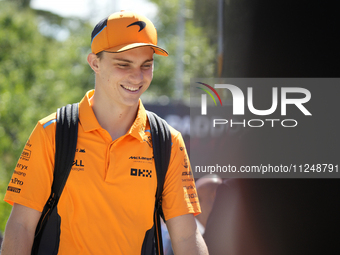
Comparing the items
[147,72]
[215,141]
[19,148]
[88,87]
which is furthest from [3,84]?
[147,72]

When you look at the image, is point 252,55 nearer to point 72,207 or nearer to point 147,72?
point 147,72

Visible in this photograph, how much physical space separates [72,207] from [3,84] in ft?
26.1

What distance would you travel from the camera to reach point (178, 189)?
1.84 m

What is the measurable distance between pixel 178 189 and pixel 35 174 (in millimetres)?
654

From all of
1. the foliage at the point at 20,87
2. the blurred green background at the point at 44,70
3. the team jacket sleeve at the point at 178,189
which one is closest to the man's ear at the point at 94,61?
the team jacket sleeve at the point at 178,189

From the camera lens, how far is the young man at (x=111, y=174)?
5.44ft

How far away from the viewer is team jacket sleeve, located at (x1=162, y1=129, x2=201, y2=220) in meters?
1.83

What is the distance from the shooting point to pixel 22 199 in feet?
5.34

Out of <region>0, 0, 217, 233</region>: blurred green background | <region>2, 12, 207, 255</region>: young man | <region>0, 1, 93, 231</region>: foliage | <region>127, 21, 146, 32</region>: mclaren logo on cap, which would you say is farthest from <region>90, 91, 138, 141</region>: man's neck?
<region>0, 1, 93, 231</region>: foliage

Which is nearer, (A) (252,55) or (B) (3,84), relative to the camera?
(A) (252,55)

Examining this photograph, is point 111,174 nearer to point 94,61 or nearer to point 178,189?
point 178,189

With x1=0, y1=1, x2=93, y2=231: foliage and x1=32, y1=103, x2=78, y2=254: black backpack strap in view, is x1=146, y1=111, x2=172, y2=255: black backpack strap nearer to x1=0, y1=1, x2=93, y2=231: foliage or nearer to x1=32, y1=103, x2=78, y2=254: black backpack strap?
x1=32, y1=103, x2=78, y2=254: black backpack strap

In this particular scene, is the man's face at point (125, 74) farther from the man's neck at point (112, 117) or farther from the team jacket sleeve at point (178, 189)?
the team jacket sleeve at point (178, 189)

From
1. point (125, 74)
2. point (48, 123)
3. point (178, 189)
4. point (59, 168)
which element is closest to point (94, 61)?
point (125, 74)
